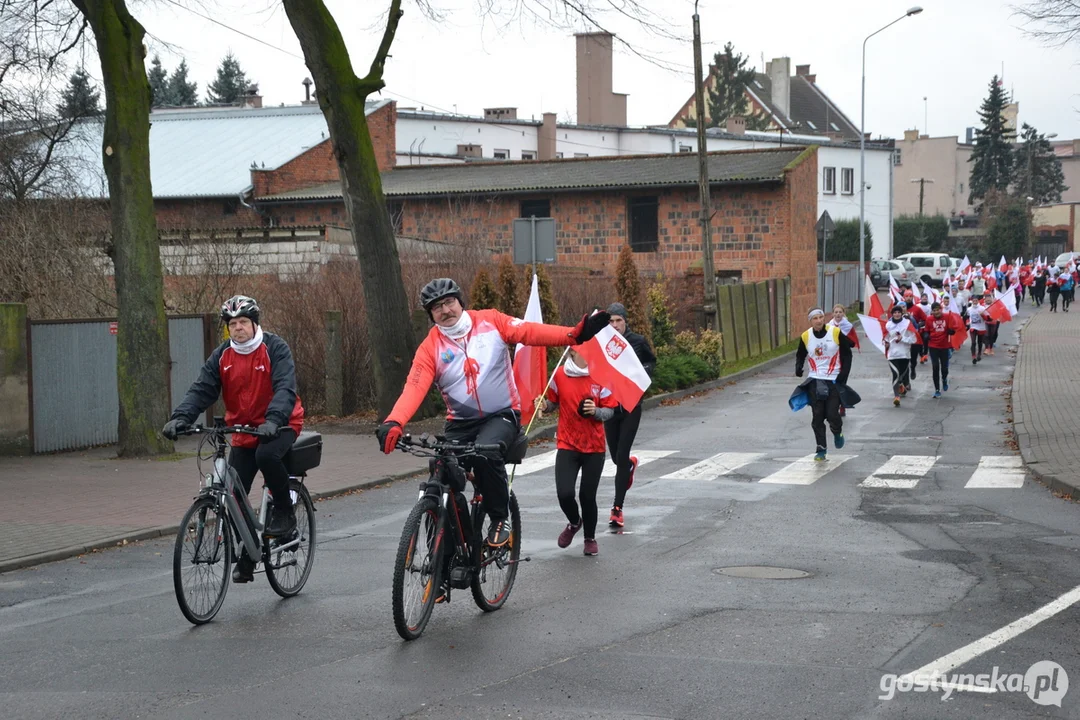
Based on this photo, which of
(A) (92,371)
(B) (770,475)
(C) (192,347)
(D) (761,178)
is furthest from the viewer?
(D) (761,178)

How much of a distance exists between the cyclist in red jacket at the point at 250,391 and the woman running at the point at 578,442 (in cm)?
236

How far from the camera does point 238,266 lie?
22.3m

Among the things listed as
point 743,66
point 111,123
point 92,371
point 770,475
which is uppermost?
point 743,66

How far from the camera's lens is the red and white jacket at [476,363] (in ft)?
23.9

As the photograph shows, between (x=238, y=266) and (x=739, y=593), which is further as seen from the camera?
(x=238, y=266)

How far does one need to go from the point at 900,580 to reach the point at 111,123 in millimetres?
10666

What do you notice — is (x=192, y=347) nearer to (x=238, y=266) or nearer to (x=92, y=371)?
(x=92, y=371)

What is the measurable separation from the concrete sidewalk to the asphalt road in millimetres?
1777

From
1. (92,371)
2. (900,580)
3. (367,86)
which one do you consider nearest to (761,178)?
(367,86)

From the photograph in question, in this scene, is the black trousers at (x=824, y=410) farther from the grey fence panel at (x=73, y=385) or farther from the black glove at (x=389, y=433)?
the black glove at (x=389, y=433)

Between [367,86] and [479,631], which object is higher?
[367,86]

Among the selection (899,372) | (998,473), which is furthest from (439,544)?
(899,372)

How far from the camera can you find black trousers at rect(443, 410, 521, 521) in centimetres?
724

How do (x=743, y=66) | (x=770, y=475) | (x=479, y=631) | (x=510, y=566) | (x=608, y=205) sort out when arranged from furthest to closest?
(x=743, y=66), (x=608, y=205), (x=770, y=475), (x=510, y=566), (x=479, y=631)
